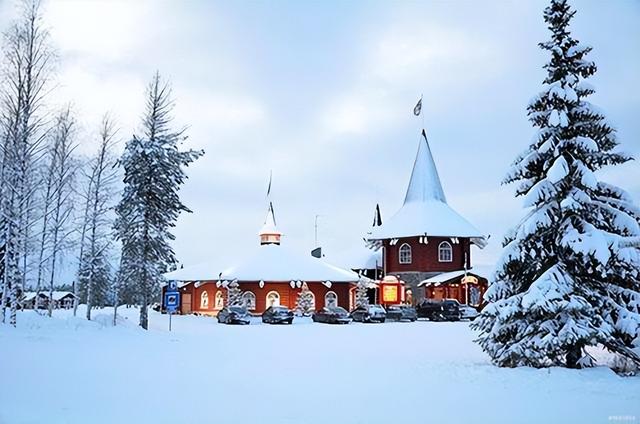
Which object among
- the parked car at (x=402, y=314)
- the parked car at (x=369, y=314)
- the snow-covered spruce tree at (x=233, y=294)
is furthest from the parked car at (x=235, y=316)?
the parked car at (x=402, y=314)

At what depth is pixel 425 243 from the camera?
1861 inches

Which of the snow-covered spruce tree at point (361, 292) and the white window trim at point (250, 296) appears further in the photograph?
the snow-covered spruce tree at point (361, 292)

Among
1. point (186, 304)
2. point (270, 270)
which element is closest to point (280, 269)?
point (270, 270)

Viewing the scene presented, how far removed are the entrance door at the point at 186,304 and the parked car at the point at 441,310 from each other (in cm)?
1644

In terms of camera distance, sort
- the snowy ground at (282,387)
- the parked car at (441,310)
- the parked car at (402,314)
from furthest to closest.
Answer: the parked car at (402,314) → the parked car at (441,310) → the snowy ground at (282,387)

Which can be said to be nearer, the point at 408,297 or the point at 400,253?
the point at 408,297

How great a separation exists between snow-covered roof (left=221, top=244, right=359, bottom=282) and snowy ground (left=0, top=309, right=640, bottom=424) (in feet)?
73.9

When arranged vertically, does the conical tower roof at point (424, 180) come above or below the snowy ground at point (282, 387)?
above

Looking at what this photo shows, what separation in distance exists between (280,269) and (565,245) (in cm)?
2980

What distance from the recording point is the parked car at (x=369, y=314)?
123 feet

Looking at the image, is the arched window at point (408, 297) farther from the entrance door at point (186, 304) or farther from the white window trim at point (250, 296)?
the entrance door at point (186, 304)

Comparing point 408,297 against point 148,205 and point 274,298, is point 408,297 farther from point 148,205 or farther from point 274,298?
point 148,205

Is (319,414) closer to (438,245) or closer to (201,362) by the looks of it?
(201,362)

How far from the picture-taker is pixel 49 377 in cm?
1062
